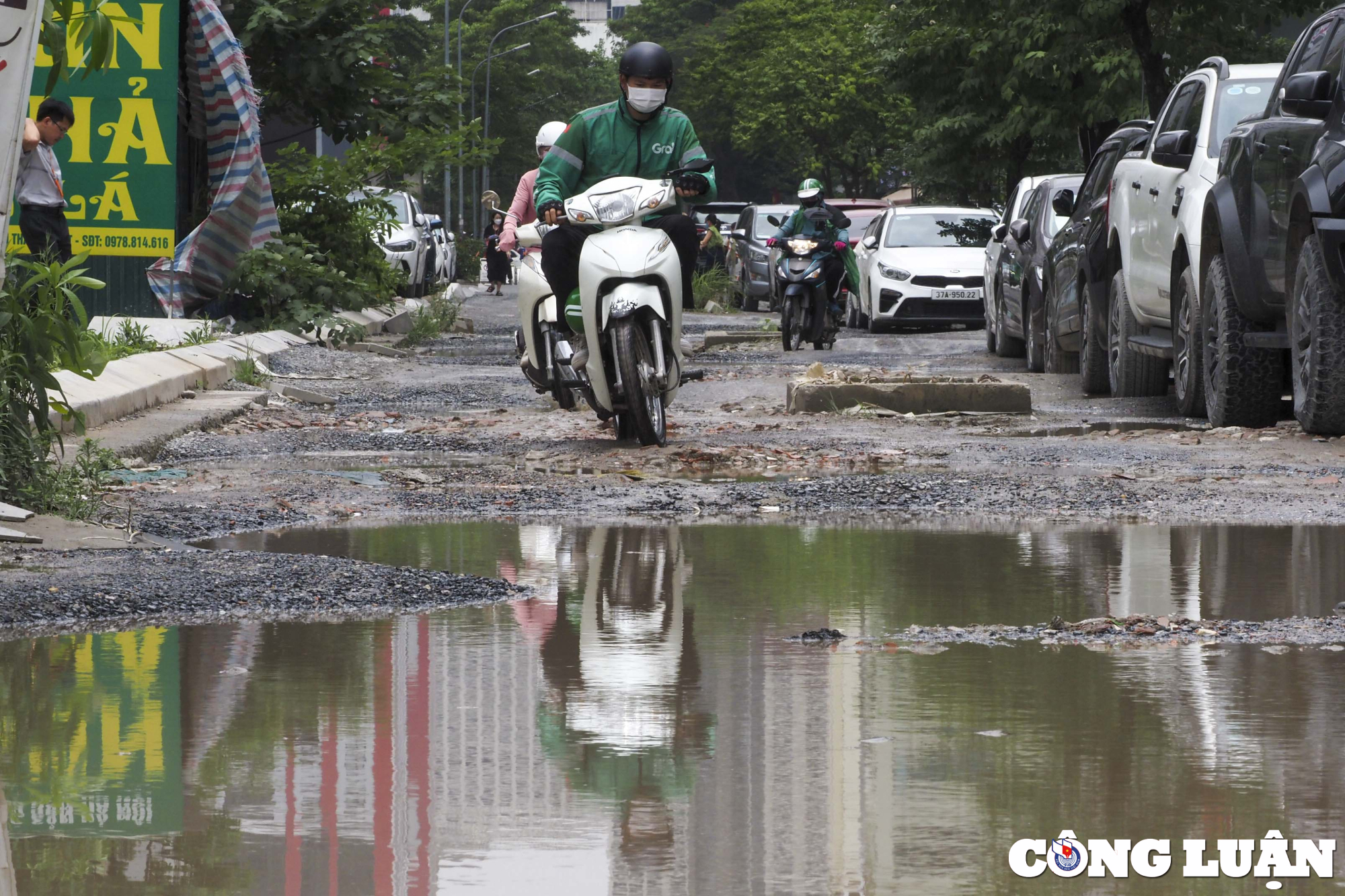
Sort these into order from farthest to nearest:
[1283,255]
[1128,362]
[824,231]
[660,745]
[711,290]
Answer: [711,290], [824,231], [1128,362], [1283,255], [660,745]

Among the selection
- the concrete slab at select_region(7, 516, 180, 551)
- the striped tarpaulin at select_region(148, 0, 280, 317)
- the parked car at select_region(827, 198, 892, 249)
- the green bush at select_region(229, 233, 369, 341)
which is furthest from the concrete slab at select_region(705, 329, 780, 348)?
the concrete slab at select_region(7, 516, 180, 551)

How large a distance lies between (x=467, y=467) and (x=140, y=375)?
11.8ft

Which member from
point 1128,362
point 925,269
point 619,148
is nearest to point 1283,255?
point 619,148

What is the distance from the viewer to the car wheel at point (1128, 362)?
12.7m

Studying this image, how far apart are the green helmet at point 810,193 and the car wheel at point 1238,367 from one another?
10.5 meters

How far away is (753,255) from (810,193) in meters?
11.1

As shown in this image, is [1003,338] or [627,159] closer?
[627,159]

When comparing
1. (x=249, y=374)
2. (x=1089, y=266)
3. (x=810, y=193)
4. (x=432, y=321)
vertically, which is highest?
(x=810, y=193)

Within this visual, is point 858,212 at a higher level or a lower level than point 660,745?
higher

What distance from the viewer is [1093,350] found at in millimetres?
13625

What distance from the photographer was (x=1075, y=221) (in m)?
14.5

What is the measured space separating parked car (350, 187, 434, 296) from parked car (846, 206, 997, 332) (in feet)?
24.0

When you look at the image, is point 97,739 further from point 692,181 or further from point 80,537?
point 692,181

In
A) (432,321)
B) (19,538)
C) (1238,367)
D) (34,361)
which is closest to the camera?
(19,538)
